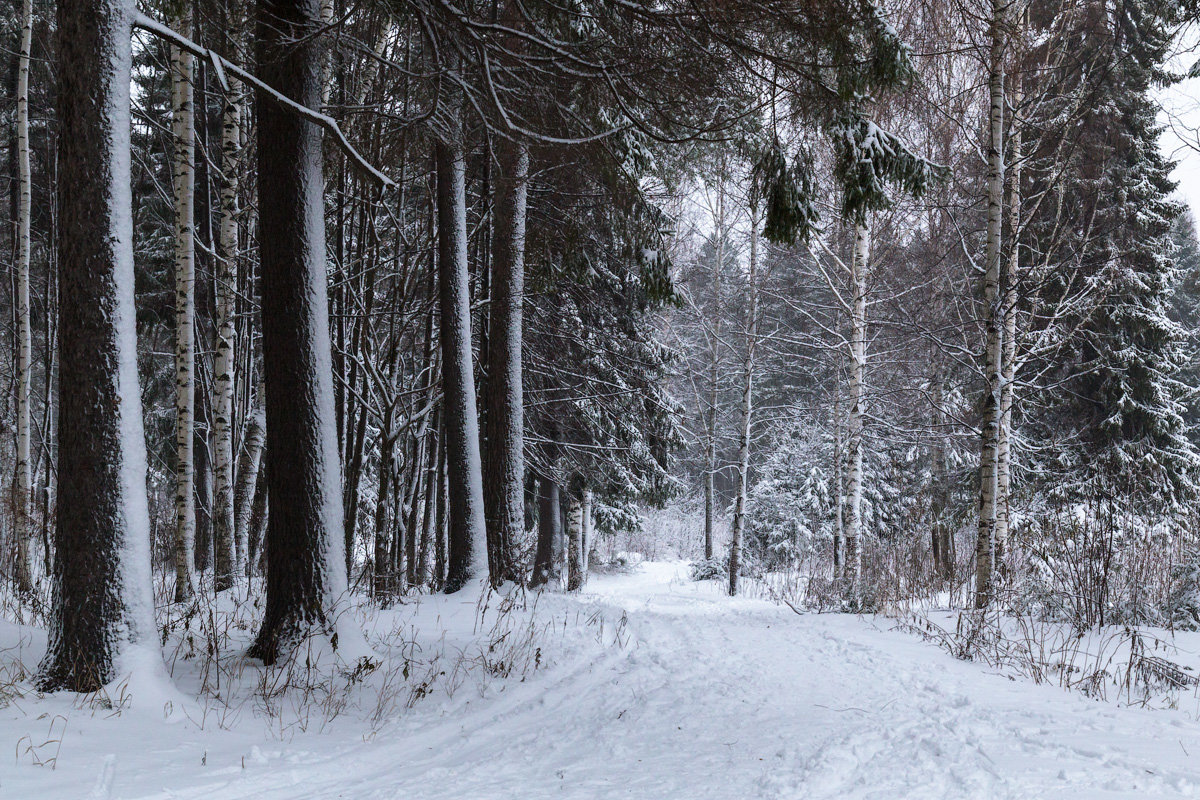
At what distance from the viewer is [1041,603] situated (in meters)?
6.66

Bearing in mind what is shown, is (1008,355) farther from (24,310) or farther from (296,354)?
(24,310)

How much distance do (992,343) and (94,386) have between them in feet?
24.7

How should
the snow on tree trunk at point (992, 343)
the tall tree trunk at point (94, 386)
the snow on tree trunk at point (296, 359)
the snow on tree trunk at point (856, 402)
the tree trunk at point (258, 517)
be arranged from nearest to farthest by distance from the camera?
the tall tree trunk at point (94, 386) → the snow on tree trunk at point (296, 359) → the snow on tree trunk at point (992, 343) → the snow on tree trunk at point (856, 402) → the tree trunk at point (258, 517)

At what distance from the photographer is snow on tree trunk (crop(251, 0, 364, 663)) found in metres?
4.76

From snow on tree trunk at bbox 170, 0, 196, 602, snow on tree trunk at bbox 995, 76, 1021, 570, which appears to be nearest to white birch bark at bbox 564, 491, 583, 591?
snow on tree trunk at bbox 995, 76, 1021, 570

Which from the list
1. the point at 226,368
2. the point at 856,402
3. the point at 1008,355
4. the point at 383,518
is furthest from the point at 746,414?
the point at 226,368

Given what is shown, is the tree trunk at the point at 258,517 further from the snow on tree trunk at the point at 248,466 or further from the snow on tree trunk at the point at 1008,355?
the snow on tree trunk at the point at 1008,355

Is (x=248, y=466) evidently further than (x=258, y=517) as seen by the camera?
No

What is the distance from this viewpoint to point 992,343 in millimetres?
6789

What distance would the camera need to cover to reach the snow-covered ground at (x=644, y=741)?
9.31 ft

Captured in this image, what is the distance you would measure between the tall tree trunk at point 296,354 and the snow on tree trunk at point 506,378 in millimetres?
3083

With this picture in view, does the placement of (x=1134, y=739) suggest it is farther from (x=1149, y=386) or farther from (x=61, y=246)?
(x=1149, y=386)

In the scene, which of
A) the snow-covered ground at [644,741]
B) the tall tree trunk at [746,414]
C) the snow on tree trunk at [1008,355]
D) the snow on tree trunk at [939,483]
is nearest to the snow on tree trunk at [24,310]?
the snow-covered ground at [644,741]

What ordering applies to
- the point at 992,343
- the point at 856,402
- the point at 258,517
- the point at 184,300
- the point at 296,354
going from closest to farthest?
the point at 296,354, the point at 992,343, the point at 184,300, the point at 856,402, the point at 258,517
